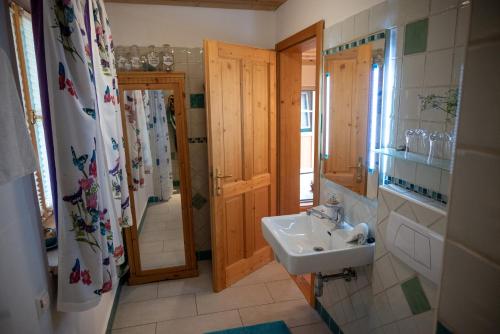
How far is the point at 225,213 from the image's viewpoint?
8.91 ft

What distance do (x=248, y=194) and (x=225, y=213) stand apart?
29 cm

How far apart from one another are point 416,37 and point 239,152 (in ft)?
5.43

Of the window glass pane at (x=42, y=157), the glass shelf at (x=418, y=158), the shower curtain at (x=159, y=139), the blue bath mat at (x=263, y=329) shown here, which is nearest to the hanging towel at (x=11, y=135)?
the window glass pane at (x=42, y=157)

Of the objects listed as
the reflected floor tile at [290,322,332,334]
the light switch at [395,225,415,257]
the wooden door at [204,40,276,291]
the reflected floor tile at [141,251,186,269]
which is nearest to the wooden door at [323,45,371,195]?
the light switch at [395,225,415,257]

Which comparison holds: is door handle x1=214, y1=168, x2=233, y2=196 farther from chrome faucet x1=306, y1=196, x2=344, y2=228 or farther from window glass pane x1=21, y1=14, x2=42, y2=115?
window glass pane x1=21, y1=14, x2=42, y2=115

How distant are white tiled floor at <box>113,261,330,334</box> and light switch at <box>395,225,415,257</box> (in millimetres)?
1248

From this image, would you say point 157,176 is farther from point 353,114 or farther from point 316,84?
point 353,114

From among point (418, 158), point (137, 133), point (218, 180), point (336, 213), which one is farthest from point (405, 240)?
point (137, 133)

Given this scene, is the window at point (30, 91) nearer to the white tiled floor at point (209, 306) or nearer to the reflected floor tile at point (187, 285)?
the white tiled floor at point (209, 306)

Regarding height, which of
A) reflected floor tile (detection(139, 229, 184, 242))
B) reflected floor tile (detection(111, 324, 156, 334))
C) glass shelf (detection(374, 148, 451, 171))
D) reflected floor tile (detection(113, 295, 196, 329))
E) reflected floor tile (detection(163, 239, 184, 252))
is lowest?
reflected floor tile (detection(111, 324, 156, 334))

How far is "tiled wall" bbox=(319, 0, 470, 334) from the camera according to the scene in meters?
1.21

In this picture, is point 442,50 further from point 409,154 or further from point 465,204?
point 465,204

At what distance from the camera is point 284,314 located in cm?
245

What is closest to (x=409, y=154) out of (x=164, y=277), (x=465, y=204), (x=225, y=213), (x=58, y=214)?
(x=465, y=204)
